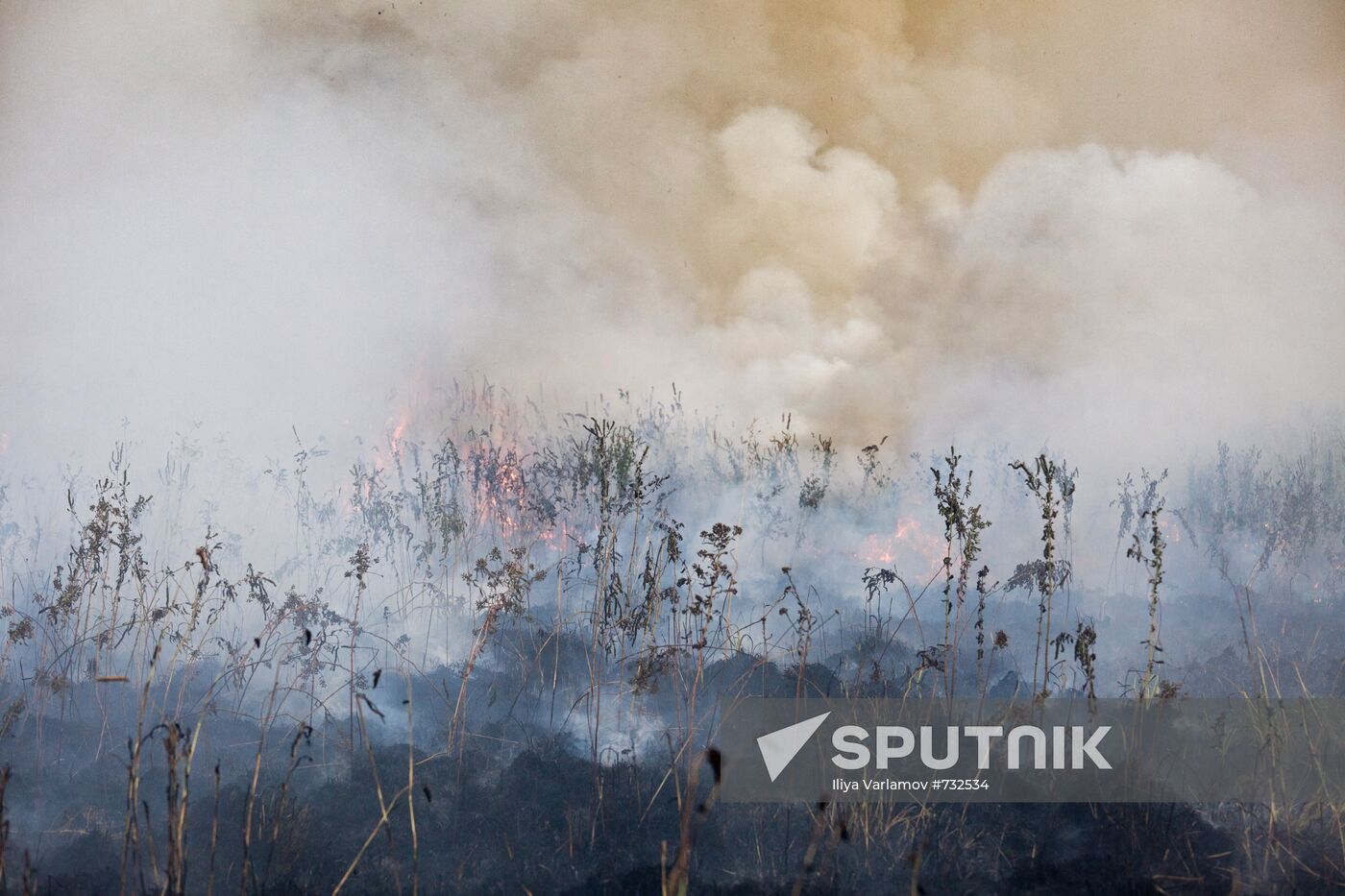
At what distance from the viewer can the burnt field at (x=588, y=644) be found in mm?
2787

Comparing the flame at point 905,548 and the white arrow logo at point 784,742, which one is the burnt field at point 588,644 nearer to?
the flame at point 905,548

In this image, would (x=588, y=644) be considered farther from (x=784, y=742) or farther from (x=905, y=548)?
(x=905, y=548)

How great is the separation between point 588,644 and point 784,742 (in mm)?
1116

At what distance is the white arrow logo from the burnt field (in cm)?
18

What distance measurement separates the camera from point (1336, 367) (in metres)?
5.73

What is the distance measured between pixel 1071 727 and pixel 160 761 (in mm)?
3451

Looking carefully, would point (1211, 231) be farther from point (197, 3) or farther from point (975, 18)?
point (197, 3)

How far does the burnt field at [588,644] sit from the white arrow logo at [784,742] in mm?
179

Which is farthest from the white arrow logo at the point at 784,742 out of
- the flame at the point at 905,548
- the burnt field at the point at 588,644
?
the flame at the point at 905,548

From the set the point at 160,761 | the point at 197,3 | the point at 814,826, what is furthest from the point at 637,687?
the point at 197,3

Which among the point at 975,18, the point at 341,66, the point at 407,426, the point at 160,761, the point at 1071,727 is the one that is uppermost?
the point at 975,18

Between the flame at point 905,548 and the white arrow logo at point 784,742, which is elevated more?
the flame at point 905,548

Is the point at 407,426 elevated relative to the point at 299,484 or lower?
elevated

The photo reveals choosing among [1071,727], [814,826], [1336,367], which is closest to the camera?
[814,826]
